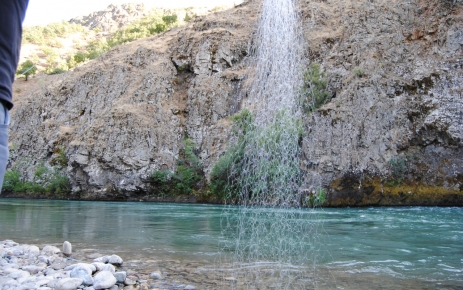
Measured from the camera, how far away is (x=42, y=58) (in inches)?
2515

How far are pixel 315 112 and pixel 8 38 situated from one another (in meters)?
23.8

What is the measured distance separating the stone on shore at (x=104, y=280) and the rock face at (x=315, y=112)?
17.5 metres

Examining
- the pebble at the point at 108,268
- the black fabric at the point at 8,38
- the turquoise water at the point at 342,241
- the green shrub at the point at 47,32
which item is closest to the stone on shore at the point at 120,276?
the pebble at the point at 108,268

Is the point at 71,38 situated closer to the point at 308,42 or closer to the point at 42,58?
the point at 42,58

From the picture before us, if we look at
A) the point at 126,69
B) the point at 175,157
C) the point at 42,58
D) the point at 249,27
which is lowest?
the point at 175,157

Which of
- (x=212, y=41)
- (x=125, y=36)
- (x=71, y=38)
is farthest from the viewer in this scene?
(x=71, y=38)

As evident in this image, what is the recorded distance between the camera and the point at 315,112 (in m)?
24.3

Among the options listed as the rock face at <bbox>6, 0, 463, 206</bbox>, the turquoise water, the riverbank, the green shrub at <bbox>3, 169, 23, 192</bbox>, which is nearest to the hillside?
the rock face at <bbox>6, 0, 463, 206</bbox>

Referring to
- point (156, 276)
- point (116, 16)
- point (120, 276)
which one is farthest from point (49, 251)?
point (116, 16)

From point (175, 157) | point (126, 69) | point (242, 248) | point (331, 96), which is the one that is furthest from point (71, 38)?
point (242, 248)

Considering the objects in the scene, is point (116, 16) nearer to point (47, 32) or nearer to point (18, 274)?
point (47, 32)

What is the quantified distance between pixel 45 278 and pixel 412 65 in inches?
1042

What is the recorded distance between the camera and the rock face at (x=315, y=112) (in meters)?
22.5

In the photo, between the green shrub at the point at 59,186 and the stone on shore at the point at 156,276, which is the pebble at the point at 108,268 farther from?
the green shrub at the point at 59,186
